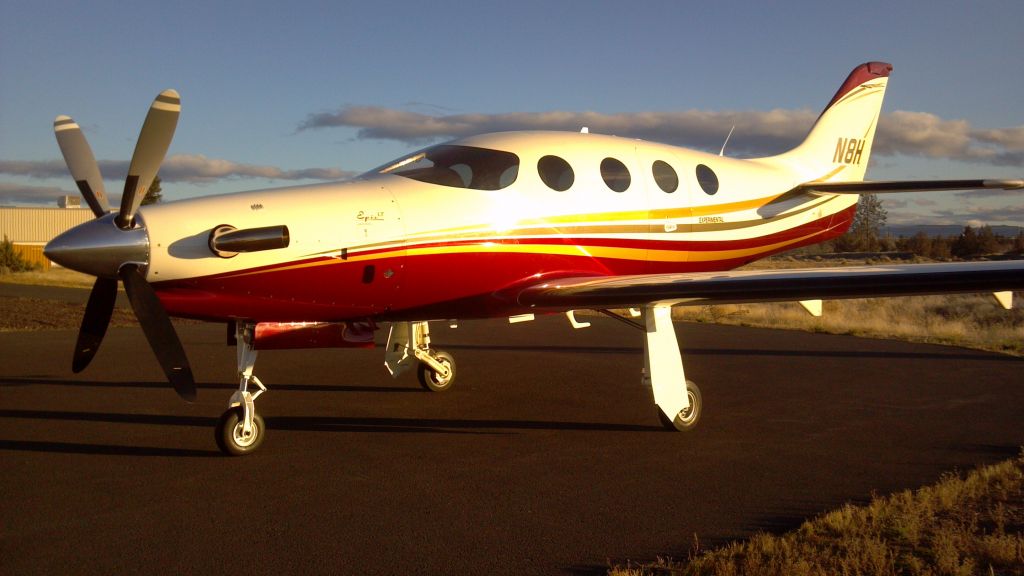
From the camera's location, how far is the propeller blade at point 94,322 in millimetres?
7547

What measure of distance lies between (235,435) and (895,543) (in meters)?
5.62

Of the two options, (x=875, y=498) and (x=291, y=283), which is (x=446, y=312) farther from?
(x=875, y=498)

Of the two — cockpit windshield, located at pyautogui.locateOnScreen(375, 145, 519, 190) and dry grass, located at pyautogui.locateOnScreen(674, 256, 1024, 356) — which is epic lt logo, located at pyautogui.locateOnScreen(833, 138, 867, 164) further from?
cockpit windshield, located at pyautogui.locateOnScreen(375, 145, 519, 190)

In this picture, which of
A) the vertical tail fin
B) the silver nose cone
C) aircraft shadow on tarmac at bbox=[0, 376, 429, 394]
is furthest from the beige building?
the silver nose cone

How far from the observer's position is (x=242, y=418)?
8078 millimetres

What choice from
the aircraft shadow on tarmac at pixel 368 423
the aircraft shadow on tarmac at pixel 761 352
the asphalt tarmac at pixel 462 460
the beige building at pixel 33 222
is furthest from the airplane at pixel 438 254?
the beige building at pixel 33 222

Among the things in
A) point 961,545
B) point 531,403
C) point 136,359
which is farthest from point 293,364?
point 961,545

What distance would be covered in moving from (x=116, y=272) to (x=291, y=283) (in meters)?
1.44

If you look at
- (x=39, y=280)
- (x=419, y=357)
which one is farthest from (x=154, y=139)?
(x=39, y=280)

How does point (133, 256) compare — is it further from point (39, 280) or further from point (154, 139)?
point (39, 280)

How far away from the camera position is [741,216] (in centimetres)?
1181

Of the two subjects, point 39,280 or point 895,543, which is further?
point 39,280

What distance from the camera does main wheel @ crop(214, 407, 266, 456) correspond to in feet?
26.1

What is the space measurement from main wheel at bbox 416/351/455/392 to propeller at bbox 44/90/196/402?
492cm
